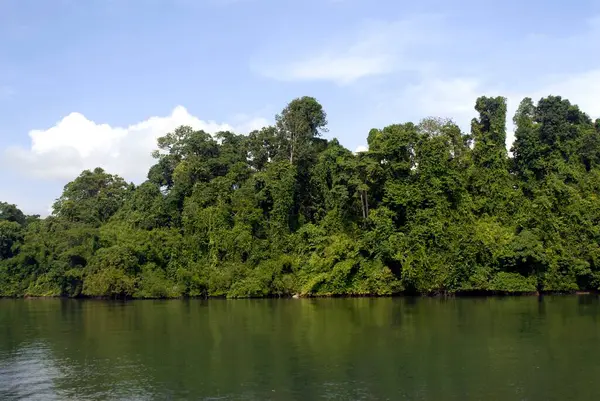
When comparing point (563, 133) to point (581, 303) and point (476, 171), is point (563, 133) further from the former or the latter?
point (581, 303)

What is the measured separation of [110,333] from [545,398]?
791 inches

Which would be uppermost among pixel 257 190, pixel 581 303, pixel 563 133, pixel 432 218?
pixel 563 133

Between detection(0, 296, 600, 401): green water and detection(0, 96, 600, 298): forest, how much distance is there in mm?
10006

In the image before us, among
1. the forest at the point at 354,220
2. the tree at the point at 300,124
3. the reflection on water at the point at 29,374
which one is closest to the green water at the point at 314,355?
the reflection on water at the point at 29,374

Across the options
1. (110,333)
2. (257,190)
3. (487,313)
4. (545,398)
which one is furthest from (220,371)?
(257,190)

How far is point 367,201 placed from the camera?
4781 cm

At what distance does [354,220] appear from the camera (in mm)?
48594

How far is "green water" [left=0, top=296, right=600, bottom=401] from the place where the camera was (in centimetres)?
1483

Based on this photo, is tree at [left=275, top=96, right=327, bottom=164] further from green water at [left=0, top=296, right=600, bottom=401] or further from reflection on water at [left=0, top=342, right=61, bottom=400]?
reflection on water at [left=0, top=342, right=61, bottom=400]

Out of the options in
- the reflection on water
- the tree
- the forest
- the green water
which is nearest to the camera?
the green water

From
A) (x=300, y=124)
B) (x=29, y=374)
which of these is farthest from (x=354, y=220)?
(x=29, y=374)

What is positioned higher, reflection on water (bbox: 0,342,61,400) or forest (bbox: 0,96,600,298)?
forest (bbox: 0,96,600,298)

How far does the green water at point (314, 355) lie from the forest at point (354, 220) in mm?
10006

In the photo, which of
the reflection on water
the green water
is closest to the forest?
the green water
